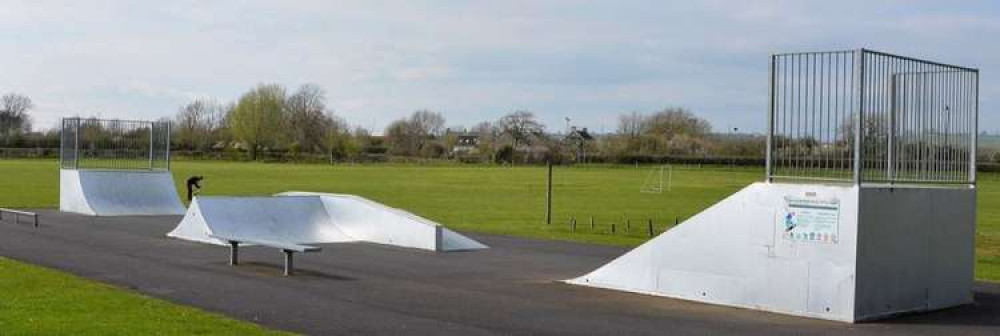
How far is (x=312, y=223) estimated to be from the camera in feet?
84.5

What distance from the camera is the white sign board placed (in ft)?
44.7

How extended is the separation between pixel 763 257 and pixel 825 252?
90cm

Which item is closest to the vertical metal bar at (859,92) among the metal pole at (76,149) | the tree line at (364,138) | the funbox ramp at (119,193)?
the funbox ramp at (119,193)

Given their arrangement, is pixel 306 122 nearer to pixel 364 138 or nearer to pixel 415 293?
pixel 364 138

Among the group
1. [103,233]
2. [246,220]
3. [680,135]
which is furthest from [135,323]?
[680,135]

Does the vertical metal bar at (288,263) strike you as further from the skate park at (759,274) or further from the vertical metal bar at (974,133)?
the vertical metal bar at (974,133)

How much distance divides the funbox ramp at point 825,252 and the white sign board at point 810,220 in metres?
0.01

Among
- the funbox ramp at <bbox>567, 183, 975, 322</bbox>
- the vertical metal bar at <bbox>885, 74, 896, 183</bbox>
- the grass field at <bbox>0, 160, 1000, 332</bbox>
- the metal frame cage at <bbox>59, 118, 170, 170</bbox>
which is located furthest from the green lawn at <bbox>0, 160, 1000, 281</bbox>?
the vertical metal bar at <bbox>885, 74, 896, 183</bbox>

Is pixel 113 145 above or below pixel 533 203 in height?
above

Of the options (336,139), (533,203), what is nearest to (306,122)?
(336,139)

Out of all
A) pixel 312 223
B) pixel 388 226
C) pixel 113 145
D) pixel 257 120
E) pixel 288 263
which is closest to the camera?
pixel 288 263

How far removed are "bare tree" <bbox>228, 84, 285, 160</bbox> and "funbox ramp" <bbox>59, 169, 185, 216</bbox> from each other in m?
122

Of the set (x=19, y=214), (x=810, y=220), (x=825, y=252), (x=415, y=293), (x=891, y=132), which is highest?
(x=891, y=132)

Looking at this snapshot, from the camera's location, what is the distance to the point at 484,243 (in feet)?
83.5
